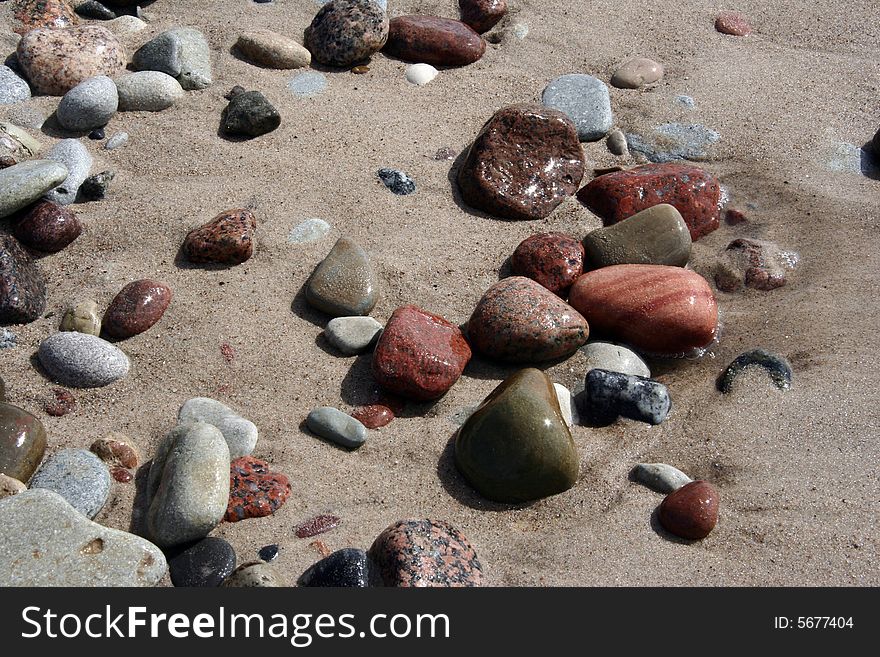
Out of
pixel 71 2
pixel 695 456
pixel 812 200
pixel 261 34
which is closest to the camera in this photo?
pixel 695 456

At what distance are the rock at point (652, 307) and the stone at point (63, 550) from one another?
6.65 feet

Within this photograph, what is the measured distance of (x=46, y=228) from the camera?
3.99 metres

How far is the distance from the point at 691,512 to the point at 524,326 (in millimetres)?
995

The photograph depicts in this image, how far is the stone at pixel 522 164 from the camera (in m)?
4.39

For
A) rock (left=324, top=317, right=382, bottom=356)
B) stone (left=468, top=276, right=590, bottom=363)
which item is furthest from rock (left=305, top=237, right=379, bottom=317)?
stone (left=468, top=276, right=590, bottom=363)

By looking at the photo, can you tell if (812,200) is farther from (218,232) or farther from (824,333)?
(218,232)

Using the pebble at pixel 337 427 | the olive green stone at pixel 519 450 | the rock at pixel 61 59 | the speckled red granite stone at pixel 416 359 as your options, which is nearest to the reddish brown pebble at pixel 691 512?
the olive green stone at pixel 519 450

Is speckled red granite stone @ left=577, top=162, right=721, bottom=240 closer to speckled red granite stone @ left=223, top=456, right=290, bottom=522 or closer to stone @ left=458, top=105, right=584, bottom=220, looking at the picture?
stone @ left=458, top=105, right=584, bottom=220

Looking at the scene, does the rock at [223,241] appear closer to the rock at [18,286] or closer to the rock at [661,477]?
the rock at [18,286]

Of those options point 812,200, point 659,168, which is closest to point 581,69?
point 659,168

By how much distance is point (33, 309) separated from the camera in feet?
12.2

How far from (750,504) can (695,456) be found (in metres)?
0.29

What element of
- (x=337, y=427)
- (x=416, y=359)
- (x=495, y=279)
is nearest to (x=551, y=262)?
(x=495, y=279)

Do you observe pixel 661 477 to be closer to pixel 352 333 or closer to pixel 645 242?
pixel 645 242
